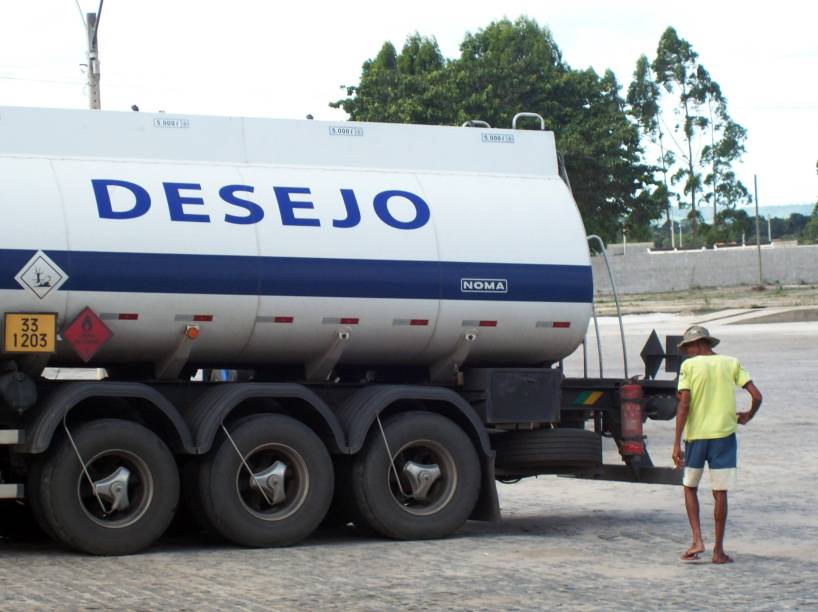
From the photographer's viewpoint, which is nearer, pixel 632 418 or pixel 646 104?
pixel 632 418

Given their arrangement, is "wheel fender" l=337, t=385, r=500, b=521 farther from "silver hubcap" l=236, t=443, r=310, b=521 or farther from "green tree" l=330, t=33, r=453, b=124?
"green tree" l=330, t=33, r=453, b=124

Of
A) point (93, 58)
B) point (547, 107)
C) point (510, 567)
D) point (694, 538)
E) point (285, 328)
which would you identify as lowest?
point (510, 567)

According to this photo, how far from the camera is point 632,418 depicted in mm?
13555

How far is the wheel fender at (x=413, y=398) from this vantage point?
12.4 meters

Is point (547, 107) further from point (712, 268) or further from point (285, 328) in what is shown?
point (285, 328)

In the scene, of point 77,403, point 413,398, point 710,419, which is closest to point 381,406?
point 413,398

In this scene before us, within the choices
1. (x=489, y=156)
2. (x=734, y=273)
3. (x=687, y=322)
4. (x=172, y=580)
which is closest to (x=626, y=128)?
(x=687, y=322)

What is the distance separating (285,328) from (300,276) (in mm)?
423

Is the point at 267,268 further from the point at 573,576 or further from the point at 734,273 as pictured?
the point at 734,273

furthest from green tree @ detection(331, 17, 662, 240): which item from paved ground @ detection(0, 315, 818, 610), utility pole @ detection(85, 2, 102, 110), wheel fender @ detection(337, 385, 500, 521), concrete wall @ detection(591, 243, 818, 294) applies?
wheel fender @ detection(337, 385, 500, 521)

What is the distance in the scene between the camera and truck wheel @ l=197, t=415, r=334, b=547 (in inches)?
467

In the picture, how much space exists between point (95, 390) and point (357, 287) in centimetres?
220

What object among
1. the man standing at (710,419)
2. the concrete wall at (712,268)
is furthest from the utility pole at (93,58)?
the concrete wall at (712,268)

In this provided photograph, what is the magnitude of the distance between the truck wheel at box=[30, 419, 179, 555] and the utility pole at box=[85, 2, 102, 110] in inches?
Answer: 596
